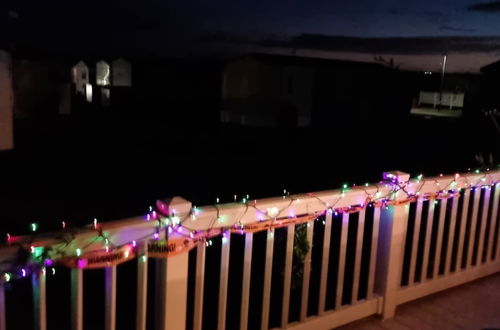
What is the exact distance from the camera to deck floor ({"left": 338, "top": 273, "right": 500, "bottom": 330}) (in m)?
3.34

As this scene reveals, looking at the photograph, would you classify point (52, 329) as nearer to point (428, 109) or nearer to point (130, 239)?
point (130, 239)

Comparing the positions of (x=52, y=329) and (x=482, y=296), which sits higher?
(x=482, y=296)

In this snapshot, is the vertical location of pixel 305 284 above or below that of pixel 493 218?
below

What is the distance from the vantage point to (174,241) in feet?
7.76

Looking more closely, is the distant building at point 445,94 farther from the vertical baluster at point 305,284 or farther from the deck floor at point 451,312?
the vertical baluster at point 305,284

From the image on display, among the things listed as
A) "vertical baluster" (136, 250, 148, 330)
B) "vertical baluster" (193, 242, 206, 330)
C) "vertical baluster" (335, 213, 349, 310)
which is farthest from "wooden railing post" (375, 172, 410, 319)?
"vertical baluster" (136, 250, 148, 330)

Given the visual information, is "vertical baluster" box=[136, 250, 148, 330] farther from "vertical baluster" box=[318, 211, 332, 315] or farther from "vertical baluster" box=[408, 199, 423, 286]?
"vertical baluster" box=[408, 199, 423, 286]

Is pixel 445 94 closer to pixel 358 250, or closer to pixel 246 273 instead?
pixel 358 250

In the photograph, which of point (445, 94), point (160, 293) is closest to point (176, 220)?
point (160, 293)

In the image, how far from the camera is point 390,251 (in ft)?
10.9

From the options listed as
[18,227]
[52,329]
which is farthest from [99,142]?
[52,329]

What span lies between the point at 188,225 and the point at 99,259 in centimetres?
46

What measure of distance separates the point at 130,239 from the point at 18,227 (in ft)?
15.0

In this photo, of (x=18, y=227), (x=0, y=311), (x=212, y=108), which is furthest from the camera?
(x=212, y=108)
